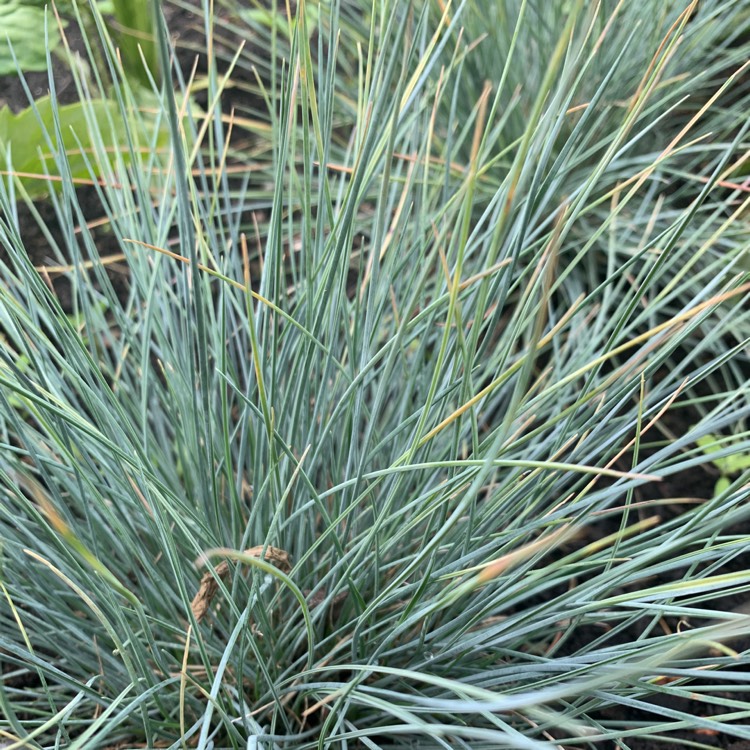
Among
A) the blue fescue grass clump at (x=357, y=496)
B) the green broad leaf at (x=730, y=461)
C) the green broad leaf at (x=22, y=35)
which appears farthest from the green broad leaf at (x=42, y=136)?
the green broad leaf at (x=730, y=461)

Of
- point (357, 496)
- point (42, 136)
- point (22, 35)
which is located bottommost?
point (357, 496)

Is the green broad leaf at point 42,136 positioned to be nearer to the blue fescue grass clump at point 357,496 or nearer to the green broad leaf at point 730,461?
the blue fescue grass clump at point 357,496

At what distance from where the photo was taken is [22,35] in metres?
1.11

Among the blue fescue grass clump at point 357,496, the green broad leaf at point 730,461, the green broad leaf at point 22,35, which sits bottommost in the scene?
the green broad leaf at point 730,461

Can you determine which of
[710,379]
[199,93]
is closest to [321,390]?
[710,379]

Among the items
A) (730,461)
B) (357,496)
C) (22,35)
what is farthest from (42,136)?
→ (730,461)

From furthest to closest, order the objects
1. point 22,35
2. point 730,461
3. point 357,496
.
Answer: point 22,35 → point 730,461 → point 357,496

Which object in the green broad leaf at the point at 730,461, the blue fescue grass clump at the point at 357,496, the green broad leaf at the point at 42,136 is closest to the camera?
the blue fescue grass clump at the point at 357,496

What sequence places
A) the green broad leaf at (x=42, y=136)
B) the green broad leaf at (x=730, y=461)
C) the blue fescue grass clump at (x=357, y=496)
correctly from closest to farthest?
the blue fescue grass clump at (x=357, y=496) < the green broad leaf at (x=730, y=461) < the green broad leaf at (x=42, y=136)

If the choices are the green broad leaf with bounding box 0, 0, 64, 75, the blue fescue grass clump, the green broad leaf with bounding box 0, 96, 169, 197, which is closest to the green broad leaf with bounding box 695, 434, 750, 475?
the blue fescue grass clump

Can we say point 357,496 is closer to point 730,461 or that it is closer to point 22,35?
point 730,461

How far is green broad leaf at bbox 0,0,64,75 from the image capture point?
1.09 metres

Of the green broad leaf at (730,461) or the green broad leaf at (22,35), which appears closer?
the green broad leaf at (730,461)

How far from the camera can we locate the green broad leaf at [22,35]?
1.09 meters
